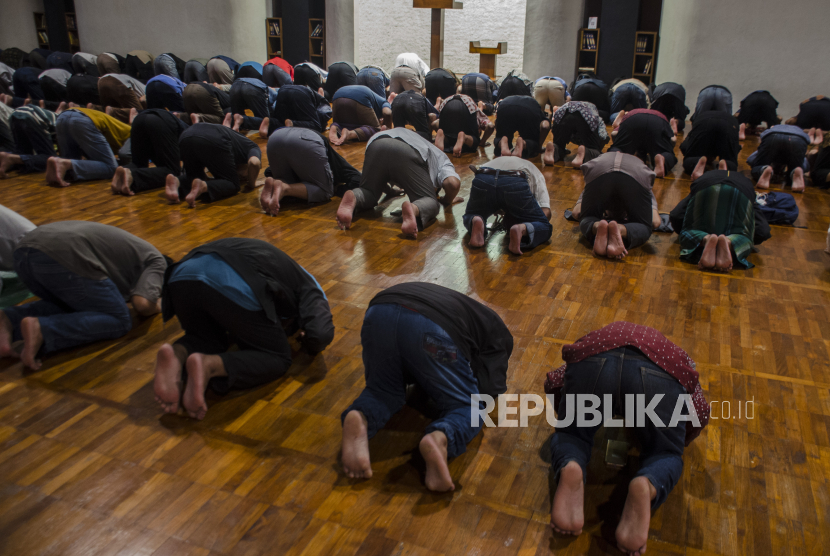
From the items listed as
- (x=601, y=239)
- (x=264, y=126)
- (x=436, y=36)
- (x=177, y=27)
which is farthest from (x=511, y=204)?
(x=177, y=27)

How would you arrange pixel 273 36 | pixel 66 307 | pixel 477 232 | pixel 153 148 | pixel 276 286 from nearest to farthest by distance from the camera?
pixel 276 286 < pixel 66 307 < pixel 477 232 < pixel 153 148 < pixel 273 36

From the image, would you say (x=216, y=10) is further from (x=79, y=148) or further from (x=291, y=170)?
(x=291, y=170)

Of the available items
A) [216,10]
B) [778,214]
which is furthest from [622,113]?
[216,10]

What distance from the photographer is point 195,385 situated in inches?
91.4

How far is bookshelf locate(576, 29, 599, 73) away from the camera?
37.1 ft

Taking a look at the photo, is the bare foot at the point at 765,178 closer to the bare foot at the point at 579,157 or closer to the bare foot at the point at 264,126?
the bare foot at the point at 579,157

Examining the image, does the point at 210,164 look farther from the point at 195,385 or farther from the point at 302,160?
the point at 195,385

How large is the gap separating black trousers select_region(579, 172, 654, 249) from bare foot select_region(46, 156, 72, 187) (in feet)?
14.6

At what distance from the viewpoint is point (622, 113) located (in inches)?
312

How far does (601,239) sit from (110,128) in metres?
4.59

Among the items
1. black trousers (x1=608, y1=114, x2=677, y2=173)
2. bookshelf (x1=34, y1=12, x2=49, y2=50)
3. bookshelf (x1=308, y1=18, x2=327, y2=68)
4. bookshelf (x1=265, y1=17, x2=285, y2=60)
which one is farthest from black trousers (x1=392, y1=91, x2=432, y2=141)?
bookshelf (x1=34, y1=12, x2=49, y2=50)

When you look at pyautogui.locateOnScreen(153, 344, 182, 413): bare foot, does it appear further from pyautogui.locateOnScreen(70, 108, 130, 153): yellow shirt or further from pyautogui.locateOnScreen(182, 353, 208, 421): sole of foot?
pyautogui.locateOnScreen(70, 108, 130, 153): yellow shirt

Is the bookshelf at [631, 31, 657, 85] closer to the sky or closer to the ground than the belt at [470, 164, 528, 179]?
closer to the sky

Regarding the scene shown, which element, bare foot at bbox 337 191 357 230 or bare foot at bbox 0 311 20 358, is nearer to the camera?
bare foot at bbox 0 311 20 358
